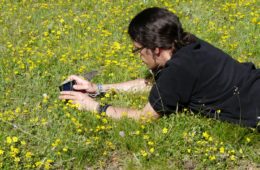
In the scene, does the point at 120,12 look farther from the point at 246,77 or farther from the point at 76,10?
the point at 246,77

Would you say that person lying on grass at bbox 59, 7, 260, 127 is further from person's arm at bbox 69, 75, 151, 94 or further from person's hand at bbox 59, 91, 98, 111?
person's arm at bbox 69, 75, 151, 94

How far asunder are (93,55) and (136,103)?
144cm

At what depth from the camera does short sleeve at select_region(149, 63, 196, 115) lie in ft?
14.3

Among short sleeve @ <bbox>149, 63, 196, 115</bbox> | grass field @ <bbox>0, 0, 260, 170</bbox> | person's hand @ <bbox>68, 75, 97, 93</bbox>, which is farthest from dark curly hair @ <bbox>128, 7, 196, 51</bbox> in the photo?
person's hand @ <bbox>68, 75, 97, 93</bbox>

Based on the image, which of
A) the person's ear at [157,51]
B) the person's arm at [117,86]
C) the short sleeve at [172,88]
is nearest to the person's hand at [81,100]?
the person's arm at [117,86]

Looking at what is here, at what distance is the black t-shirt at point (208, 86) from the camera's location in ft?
14.4

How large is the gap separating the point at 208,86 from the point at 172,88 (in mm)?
369

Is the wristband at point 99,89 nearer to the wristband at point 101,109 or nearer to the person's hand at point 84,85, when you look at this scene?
the person's hand at point 84,85

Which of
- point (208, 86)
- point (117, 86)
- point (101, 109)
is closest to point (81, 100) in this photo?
point (101, 109)

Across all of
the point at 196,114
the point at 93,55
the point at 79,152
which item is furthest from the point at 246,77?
the point at 93,55

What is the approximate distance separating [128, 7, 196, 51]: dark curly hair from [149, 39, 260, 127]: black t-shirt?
5.2 inches

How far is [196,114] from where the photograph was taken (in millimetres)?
4812

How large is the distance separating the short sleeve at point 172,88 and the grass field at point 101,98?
22cm

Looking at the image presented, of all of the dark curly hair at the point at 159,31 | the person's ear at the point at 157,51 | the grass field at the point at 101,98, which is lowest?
the grass field at the point at 101,98
